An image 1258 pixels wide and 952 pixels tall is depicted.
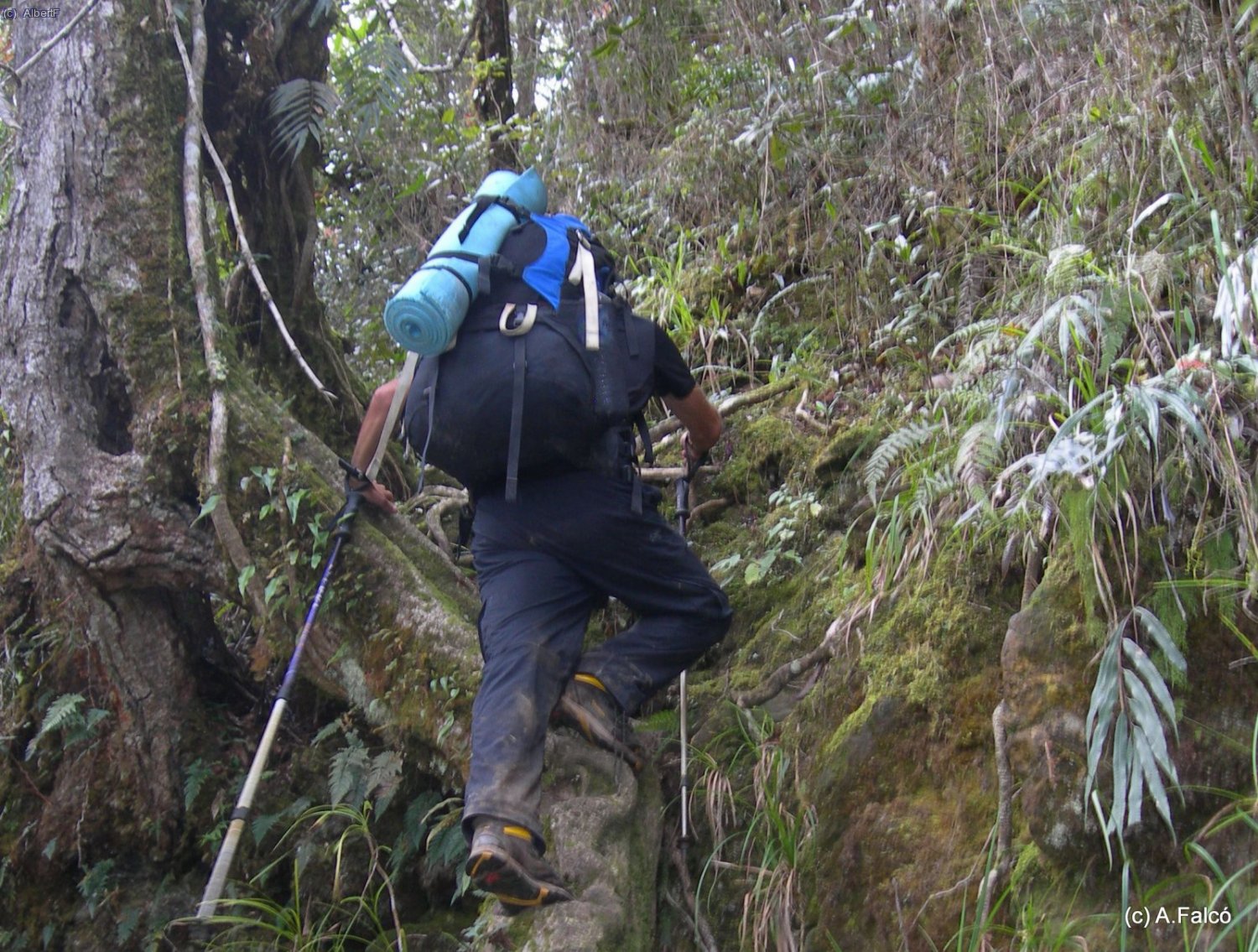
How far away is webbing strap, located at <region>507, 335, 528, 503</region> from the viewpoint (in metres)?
3.69

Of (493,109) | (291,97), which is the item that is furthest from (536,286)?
(493,109)

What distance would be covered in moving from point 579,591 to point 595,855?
93 cm

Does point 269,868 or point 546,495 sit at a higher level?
point 546,495

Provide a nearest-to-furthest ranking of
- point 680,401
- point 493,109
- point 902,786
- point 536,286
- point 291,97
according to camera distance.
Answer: point 902,786 → point 536,286 → point 680,401 → point 291,97 → point 493,109

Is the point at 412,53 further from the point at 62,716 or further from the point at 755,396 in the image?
the point at 62,716

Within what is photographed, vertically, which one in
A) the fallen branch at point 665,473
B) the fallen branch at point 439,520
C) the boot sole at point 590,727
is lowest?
the boot sole at point 590,727

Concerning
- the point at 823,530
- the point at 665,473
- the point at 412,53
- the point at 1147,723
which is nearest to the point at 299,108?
the point at 412,53

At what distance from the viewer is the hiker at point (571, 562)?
3750mm

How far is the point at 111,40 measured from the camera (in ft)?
18.2

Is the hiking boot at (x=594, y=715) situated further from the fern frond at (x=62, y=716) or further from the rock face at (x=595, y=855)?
the fern frond at (x=62, y=716)

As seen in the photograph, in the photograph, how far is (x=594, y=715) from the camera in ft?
13.0

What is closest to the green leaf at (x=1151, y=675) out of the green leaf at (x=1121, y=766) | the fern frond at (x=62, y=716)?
the green leaf at (x=1121, y=766)

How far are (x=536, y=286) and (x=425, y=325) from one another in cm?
45

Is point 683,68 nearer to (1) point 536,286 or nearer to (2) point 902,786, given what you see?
(1) point 536,286
